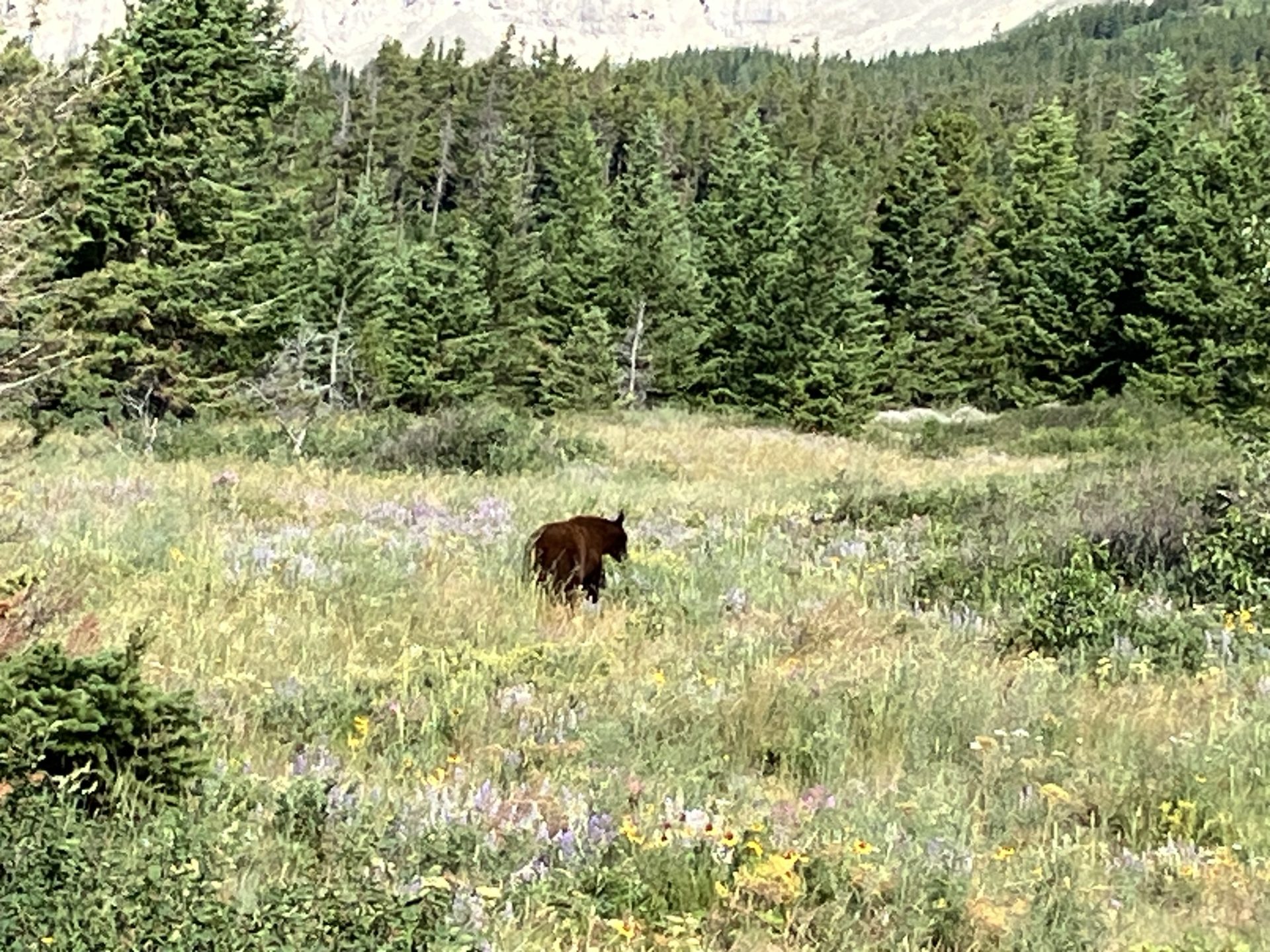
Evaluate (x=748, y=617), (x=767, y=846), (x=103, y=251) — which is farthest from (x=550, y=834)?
(x=103, y=251)

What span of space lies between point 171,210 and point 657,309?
23416 millimetres

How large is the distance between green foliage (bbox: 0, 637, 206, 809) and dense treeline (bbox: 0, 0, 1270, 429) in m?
8.37

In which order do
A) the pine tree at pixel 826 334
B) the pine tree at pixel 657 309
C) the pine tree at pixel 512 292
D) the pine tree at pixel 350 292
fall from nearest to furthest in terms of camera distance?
1. the pine tree at pixel 350 292
2. the pine tree at pixel 826 334
3. the pine tree at pixel 657 309
4. the pine tree at pixel 512 292

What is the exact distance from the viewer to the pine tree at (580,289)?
145ft

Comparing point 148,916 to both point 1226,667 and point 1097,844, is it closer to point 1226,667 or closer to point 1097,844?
point 1097,844

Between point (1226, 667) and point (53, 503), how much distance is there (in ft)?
29.6

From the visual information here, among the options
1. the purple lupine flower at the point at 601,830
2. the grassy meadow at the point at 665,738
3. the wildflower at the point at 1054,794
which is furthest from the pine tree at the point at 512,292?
the purple lupine flower at the point at 601,830

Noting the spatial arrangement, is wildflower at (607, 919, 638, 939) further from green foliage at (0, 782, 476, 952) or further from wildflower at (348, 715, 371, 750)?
wildflower at (348, 715, 371, 750)

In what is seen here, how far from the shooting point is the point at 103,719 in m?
4.14

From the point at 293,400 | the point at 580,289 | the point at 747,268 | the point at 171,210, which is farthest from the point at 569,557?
the point at 747,268

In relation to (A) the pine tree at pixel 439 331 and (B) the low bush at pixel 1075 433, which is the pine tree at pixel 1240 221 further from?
(A) the pine tree at pixel 439 331

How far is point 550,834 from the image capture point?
421cm

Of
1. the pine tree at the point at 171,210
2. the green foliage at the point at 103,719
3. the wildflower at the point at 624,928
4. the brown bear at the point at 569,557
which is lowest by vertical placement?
the brown bear at the point at 569,557

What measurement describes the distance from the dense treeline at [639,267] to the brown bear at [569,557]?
530 centimetres
